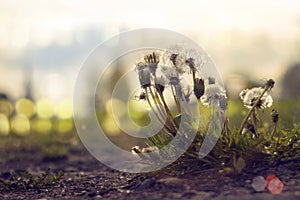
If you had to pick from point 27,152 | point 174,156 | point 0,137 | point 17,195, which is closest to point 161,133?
point 174,156

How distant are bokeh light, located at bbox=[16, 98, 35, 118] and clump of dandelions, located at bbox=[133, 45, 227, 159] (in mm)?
8399

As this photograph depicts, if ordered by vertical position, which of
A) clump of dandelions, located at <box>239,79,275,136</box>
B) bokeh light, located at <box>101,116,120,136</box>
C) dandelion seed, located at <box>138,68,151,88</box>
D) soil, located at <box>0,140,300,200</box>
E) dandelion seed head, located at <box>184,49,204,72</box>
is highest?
dandelion seed head, located at <box>184,49,204,72</box>

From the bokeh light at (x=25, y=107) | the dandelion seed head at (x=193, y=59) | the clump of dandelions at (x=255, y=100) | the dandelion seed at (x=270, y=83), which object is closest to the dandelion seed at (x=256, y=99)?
the clump of dandelions at (x=255, y=100)

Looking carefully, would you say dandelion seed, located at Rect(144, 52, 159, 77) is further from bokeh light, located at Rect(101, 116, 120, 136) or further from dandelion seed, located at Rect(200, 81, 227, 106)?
bokeh light, located at Rect(101, 116, 120, 136)

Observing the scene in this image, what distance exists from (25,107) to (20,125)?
2.09 ft

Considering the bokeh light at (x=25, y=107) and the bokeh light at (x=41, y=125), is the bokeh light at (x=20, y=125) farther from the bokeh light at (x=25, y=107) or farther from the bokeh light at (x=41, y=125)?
the bokeh light at (x=41, y=125)

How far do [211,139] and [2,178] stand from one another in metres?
3.15

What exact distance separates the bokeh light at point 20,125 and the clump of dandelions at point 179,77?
7.75 metres

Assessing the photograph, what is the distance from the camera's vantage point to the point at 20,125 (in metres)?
12.5

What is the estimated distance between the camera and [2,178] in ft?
22.8

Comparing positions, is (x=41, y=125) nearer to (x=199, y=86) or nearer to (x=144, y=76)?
(x=144, y=76)

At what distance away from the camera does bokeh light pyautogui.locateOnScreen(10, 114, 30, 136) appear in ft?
40.1

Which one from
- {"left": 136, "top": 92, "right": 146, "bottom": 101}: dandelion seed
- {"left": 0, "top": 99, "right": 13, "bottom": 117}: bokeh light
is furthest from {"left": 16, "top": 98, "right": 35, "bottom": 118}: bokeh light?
{"left": 136, "top": 92, "right": 146, "bottom": 101}: dandelion seed

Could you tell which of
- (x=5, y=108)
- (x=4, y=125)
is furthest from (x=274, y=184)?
(x=4, y=125)
